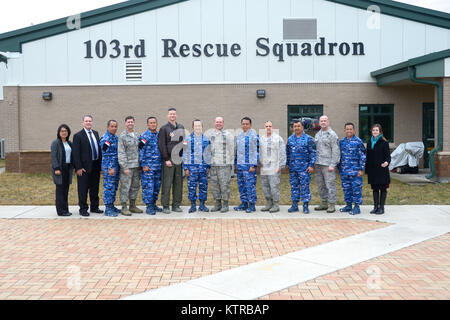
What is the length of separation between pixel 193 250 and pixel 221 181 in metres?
2.85

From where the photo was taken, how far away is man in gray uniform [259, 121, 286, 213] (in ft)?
28.9

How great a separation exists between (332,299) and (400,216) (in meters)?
4.62

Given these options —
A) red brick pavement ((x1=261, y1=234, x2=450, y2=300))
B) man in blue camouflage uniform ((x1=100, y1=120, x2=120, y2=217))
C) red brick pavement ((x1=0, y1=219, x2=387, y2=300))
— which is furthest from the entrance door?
man in blue camouflage uniform ((x1=100, y1=120, x2=120, y2=217))

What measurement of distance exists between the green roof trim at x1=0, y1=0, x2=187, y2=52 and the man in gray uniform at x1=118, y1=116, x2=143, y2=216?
831 cm

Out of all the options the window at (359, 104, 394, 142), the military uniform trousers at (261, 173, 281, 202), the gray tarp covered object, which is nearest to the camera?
the military uniform trousers at (261, 173, 281, 202)

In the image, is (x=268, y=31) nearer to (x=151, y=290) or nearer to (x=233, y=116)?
(x=233, y=116)

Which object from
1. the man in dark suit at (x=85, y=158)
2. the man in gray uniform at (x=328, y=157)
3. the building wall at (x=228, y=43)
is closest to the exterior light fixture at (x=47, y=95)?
the building wall at (x=228, y=43)

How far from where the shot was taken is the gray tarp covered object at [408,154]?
1552 centimetres

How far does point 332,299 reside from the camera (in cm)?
436

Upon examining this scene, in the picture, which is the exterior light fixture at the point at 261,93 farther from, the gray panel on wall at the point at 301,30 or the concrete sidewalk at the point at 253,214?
the concrete sidewalk at the point at 253,214

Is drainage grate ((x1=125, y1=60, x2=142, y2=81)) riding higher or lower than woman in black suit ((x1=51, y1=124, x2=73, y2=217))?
higher

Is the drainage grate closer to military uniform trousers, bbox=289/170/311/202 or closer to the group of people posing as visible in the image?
the group of people posing

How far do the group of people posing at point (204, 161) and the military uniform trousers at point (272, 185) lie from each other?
2 centimetres
